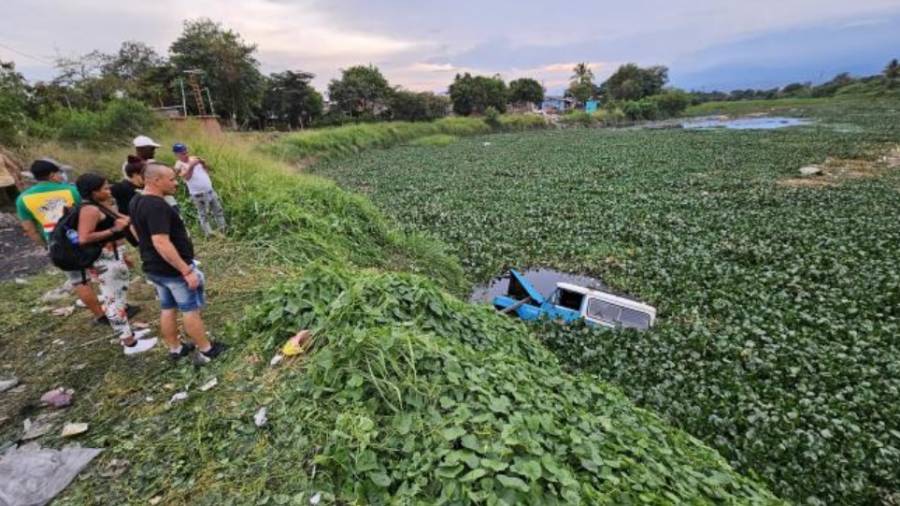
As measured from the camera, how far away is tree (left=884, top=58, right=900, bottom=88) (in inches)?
2037

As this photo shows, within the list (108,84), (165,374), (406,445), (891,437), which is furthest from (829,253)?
(108,84)

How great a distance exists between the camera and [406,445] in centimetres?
248

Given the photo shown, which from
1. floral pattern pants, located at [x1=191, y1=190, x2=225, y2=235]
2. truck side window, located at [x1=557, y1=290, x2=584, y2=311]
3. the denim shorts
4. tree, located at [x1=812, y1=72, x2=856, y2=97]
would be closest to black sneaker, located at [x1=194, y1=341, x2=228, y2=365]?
the denim shorts

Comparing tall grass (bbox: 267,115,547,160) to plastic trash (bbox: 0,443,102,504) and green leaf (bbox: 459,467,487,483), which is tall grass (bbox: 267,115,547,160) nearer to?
plastic trash (bbox: 0,443,102,504)

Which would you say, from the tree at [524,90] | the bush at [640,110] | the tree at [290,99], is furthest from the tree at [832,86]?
the tree at [290,99]

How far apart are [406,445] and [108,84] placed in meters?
28.9

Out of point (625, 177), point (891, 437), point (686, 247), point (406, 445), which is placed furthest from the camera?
point (625, 177)

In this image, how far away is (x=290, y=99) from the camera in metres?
34.8

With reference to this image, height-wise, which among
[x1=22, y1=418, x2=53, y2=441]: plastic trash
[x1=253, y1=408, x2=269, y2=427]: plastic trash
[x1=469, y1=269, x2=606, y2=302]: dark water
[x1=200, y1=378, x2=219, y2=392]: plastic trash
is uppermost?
[x1=200, y1=378, x2=219, y2=392]: plastic trash

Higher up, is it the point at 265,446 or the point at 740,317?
the point at 265,446

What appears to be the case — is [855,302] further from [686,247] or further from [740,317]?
[686,247]

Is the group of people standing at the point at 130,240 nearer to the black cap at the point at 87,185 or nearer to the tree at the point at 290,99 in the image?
the black cap at the point at 87,185

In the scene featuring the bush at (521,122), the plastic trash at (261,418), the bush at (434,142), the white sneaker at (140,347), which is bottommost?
the plastic trash at (261,418)

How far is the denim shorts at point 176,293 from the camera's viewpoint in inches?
131
